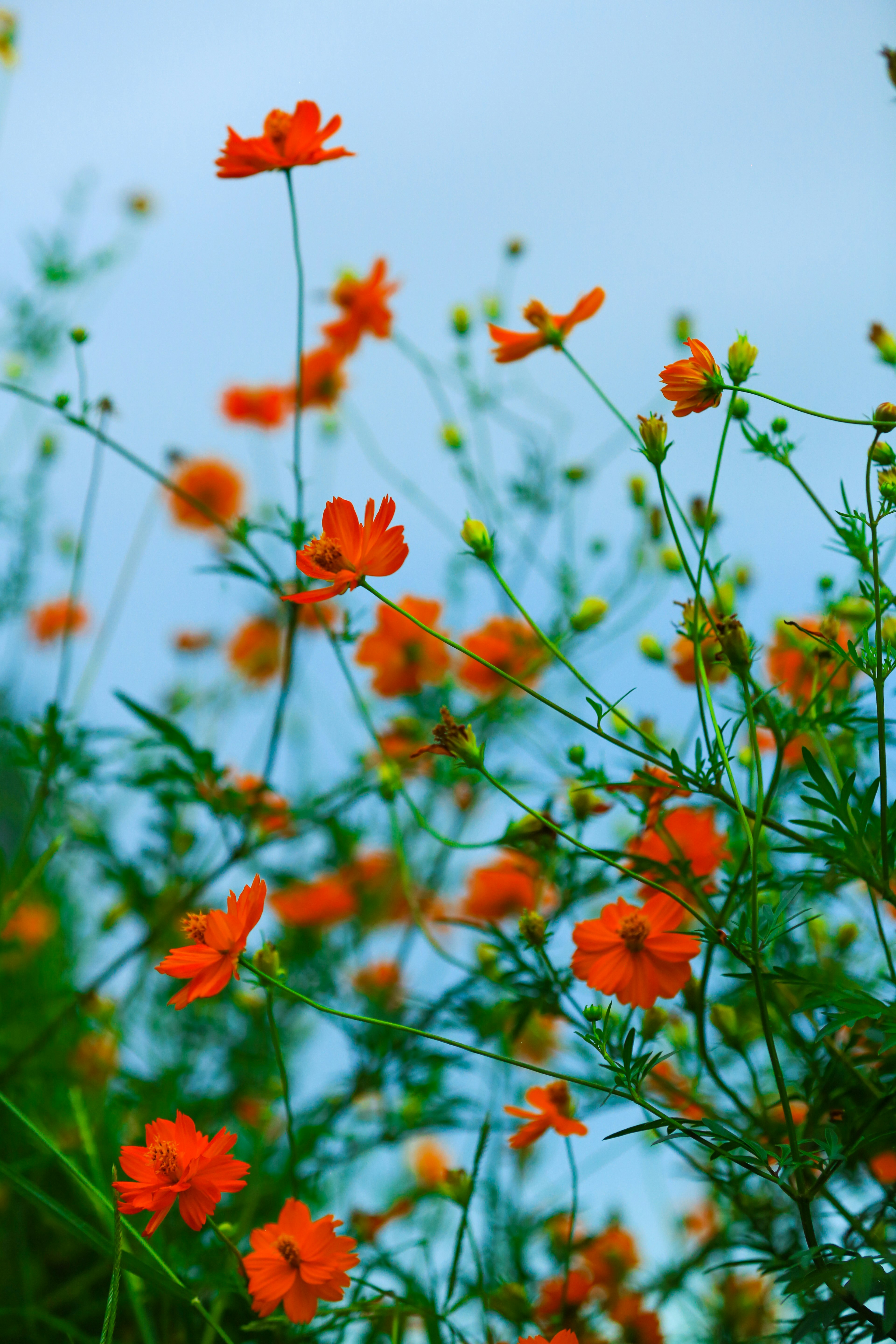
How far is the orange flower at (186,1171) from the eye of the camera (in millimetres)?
409

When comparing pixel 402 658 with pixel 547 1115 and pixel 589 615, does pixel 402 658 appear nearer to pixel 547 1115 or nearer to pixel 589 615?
pixel 589 615

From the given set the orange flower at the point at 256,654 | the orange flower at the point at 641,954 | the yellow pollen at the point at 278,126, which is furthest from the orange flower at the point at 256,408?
the orange flower at the point at 641,954

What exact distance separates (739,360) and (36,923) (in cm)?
120

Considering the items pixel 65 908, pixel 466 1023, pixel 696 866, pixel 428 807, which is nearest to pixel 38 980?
pixel 65 908

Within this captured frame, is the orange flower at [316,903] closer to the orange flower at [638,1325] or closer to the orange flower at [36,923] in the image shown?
the orange flower at [36,923]

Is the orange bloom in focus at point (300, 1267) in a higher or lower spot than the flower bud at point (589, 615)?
lower

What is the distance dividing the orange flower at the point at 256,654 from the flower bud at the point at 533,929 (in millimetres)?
1016

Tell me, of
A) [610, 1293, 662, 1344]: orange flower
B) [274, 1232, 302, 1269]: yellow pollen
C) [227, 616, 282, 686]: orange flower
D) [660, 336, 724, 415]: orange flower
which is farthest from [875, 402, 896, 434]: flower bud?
[227, 616, 282, 686]: orange flower

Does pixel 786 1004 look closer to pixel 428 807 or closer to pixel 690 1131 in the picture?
pixel 690 1131

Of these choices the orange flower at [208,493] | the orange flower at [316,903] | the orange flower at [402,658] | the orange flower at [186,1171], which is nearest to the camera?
the orange flower at [186,1171]

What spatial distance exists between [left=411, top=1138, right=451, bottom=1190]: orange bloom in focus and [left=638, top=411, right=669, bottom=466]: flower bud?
80 centimetres

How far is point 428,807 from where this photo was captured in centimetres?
116

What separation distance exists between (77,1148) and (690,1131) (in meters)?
0.69

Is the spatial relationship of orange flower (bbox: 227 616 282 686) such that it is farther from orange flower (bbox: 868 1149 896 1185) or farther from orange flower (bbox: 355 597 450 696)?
orange flower (bbox: 868 1149 896 1185)
